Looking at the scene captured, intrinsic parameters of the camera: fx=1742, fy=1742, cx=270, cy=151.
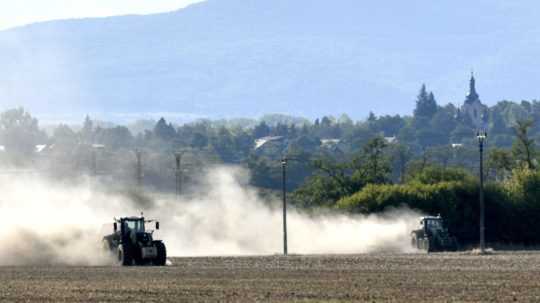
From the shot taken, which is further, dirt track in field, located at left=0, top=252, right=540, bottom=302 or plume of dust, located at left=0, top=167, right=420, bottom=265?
plume of dust, located at left=0, top=167, right=420, bottom=265

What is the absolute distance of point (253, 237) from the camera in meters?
121

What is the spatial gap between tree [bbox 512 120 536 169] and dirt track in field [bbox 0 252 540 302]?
72.4 meters

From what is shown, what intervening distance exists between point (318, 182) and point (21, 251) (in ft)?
229

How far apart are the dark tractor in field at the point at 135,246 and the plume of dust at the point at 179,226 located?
1097mm

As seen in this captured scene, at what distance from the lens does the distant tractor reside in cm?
9850

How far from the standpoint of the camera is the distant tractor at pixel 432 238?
98500 millimetres

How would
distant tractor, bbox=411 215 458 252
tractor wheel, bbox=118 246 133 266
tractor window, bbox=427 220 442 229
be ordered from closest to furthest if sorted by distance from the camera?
tractor wheel, bbox=118 246 133 266 < distant tractor, bbox=411 215 458 252 < tractor window, bbox=427 220 442 229

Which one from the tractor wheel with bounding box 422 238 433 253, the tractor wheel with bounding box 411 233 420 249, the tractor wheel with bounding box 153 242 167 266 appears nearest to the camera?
the tractor wheel with bounding box 153 242 167 266

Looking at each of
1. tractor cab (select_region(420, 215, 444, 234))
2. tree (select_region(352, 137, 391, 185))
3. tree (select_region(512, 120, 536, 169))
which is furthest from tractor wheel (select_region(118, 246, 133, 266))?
tree (select_region(512, 120, 536, 169))

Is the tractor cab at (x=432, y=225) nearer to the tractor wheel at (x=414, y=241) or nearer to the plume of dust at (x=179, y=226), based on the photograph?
the tractor wheel at (x=414, y=241)

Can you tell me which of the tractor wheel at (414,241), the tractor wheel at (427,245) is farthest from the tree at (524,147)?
the tractor wheel at (427,245)

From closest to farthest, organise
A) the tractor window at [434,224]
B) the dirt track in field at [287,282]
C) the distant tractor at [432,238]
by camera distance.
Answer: the dirt track in field at [287,282] < the distant tractor at [432,238] < the tractor window at [434,224]

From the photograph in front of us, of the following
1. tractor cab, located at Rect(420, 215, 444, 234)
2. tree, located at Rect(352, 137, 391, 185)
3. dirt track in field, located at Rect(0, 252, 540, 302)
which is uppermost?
tree, located at Rect(352, 137, 391, 185)

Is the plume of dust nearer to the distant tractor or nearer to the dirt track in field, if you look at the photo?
the distant tractor
